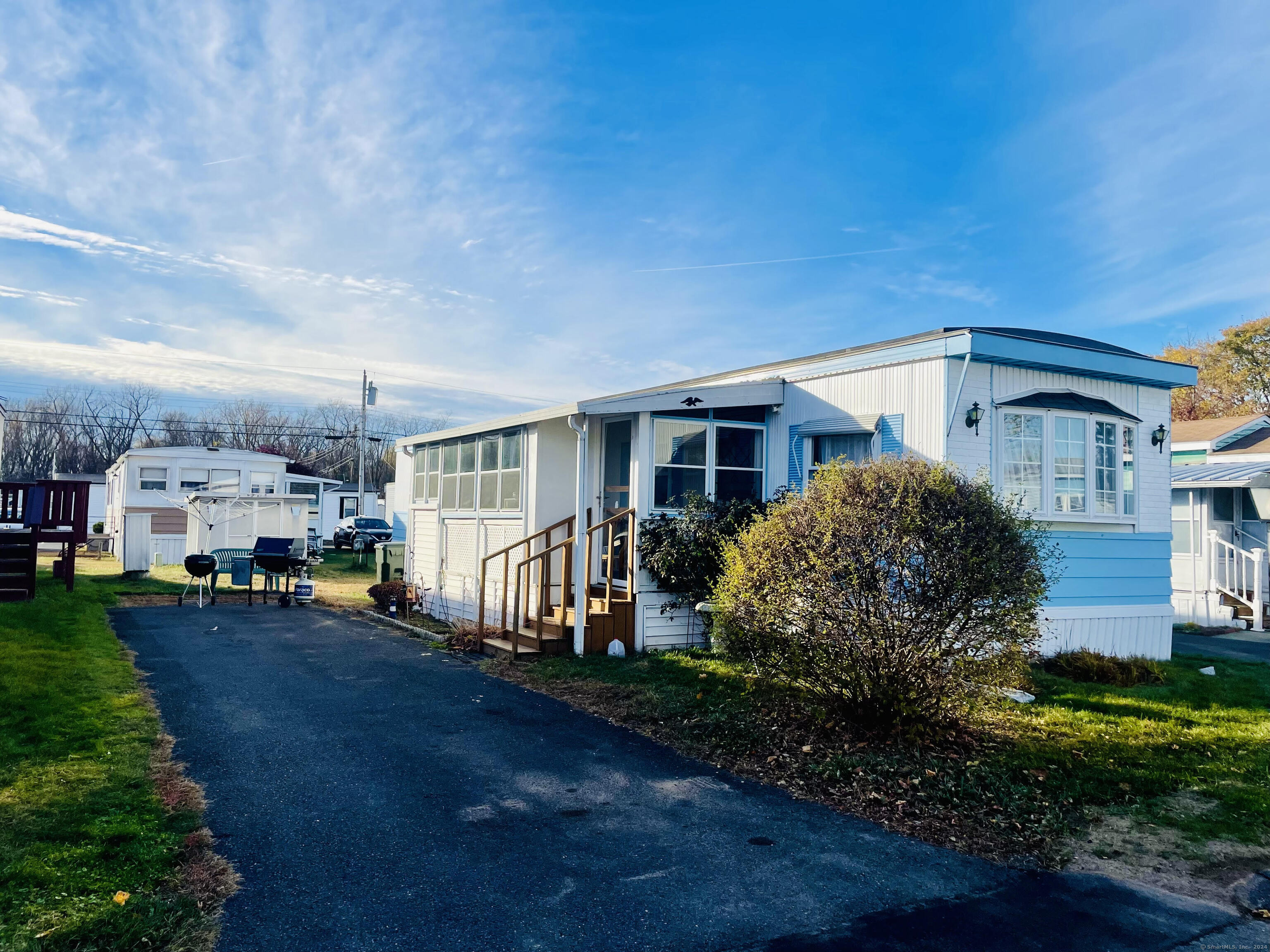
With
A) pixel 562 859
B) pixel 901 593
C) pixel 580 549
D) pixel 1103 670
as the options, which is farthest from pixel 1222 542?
pixel 562 859

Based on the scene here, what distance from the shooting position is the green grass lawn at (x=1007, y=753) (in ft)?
15.7

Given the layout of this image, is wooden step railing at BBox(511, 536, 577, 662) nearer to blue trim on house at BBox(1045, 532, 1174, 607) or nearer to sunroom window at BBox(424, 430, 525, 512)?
sunroom window at BBox(424, 430, 525, 512)

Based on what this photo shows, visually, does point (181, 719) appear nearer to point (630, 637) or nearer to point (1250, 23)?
point (630, 637)

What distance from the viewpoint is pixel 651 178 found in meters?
12.8

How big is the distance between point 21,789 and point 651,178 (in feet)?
36.1

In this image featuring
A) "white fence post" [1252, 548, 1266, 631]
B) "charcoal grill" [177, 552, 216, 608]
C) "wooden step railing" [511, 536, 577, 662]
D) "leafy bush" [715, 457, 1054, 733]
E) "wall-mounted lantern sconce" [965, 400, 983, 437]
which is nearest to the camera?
"leafy bush" [715, 457, 1054, 733]

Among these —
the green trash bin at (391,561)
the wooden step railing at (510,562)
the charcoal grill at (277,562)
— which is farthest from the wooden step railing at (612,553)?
the charcoal grill at (277,562)

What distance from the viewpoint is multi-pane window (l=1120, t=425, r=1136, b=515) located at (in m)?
9.74

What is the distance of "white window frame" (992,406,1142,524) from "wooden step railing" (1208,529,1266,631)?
5825 millimetres

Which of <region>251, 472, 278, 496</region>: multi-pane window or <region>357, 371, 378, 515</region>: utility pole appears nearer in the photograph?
<region>251, 472, 278, 496</region>: multi-pane window

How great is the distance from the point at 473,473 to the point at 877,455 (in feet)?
21.1

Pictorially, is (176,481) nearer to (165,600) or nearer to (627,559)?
(165,600)

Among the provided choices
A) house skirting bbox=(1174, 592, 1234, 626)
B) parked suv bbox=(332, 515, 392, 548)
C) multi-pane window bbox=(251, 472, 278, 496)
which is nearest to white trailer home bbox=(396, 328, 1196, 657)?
house skirting bbox=(1174, 592, 1234, 626)

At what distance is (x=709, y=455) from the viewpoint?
994 cm
